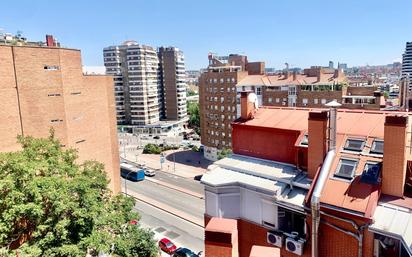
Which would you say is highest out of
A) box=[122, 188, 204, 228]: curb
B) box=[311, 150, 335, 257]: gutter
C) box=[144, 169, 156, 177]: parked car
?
box=[311, 150, 335, 257]: gutter

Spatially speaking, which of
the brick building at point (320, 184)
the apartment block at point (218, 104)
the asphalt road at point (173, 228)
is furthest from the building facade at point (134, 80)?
the brick building at point (320, 184)

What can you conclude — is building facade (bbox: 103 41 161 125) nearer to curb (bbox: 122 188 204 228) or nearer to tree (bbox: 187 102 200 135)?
tree (bbox: 187 102 200 135)

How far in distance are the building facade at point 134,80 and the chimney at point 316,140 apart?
98.0 meters

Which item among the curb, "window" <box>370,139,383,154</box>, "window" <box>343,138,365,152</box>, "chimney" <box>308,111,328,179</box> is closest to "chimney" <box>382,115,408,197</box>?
"window" <box>370,139,383,154</box>

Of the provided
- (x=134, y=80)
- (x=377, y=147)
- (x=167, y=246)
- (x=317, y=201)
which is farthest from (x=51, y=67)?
(x=134, y=80)

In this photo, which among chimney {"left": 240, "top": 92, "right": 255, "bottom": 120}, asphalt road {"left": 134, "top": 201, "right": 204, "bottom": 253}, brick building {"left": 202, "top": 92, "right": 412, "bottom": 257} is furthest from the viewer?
asphalt road {"left": 134, "top": 201, "right": 204, "bottom": 253}

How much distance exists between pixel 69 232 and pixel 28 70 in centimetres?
1497

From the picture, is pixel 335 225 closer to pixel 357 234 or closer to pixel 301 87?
pixel 357 234

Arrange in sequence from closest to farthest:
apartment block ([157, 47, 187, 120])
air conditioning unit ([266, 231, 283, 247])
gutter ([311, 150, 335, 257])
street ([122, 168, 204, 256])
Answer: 1. gutter ([311, 150, 335, 257])
2. air conditioning unit ([266, 231, 283, 247])
3. street ([122, 168, 204, 256])
4. apartment block ([157, 47, 187, 120])

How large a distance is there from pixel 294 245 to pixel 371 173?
14.4 feet

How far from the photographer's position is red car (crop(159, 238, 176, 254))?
29736 millimetres

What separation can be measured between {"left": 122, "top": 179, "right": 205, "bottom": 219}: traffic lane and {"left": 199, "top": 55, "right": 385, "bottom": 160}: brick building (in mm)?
20570

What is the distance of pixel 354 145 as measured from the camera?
1348 cm

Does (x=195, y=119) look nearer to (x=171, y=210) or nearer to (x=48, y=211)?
(x=171, y=210)
